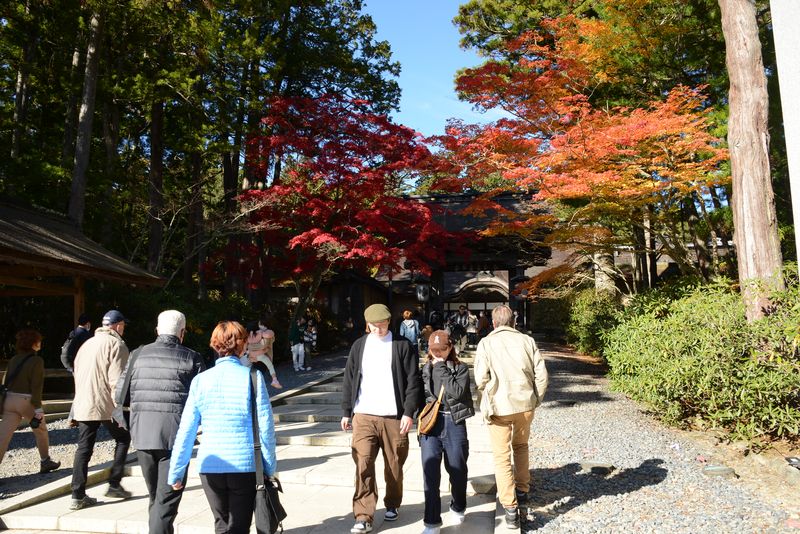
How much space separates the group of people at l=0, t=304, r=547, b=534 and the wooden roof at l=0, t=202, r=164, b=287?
4.28 m

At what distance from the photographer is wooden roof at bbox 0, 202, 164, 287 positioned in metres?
8.00

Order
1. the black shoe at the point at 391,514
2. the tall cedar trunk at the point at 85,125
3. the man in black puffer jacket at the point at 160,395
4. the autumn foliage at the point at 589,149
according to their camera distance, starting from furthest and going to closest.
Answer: the tall cedar trunk at the point at 85,125 → the autumn foliage at the point at 589,149 → the black shoe at the point at 391,514 → the man in black puffer jacket at the point at 160,395

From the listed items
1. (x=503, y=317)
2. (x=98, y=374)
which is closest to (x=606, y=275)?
(x=503, y=317)

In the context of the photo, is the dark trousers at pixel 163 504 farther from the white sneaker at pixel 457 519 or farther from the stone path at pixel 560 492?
the white sneaker at pixel 457 519

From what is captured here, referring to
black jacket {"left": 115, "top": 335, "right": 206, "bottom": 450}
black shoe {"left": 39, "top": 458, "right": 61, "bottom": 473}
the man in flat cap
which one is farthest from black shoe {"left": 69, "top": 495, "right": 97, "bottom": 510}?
the man in flat cap

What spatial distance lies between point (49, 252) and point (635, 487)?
8.54 metres

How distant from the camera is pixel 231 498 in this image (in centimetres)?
298

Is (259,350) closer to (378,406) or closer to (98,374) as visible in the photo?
(98,374)

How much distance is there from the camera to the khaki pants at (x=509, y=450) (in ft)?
12.9

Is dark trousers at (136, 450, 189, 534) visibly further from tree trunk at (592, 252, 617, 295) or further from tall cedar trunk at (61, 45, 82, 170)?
tree trunk at (592, 252, 617, 295)

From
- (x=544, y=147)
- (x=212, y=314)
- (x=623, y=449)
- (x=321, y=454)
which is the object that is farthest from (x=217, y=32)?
(x=623, y=449)

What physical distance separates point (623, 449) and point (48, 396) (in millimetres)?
9204

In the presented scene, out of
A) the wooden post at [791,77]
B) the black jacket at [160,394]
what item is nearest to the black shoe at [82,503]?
the black jacket at [160,394]

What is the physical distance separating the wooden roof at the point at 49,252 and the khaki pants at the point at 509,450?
7294mm
